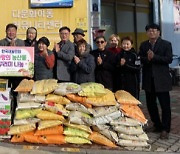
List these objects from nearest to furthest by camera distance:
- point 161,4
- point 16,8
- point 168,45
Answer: point 168,45
point 16,8
point 161,4

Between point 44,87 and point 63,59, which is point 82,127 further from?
point 63,59

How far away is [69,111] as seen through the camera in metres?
5.89

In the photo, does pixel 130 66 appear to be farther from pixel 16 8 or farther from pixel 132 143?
pixel 16 8

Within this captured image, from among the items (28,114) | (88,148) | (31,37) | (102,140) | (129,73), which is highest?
(31,37)

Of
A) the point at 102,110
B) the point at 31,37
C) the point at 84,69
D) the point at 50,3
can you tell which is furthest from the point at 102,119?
the point at 50,3

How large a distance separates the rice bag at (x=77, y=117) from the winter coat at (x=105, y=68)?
97 cm

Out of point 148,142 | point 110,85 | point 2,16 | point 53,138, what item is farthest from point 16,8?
point 148,142

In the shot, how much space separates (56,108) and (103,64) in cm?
127

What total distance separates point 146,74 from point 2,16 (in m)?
4.87

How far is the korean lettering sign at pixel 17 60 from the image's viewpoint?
6.50 meters

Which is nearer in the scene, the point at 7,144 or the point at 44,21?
the point at 7,144

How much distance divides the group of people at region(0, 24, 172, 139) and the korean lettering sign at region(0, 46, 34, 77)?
153mm

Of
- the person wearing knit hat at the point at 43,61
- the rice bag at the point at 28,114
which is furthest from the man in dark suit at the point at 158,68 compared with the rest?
the rice bag at the point at 28,114

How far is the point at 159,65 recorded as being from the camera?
6215 mm
